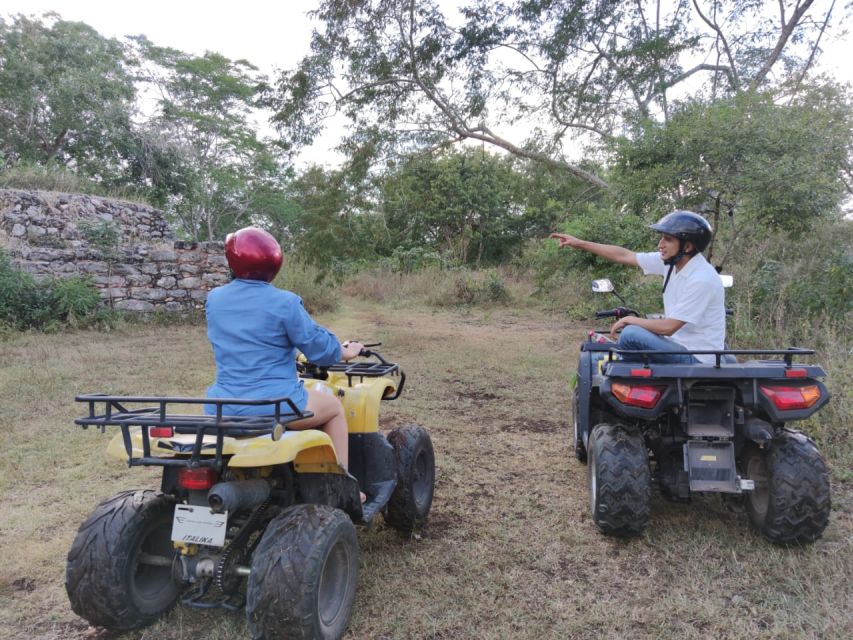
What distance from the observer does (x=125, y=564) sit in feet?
7.79

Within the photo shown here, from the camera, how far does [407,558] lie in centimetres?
316

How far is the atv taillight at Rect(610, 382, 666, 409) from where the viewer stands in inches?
122

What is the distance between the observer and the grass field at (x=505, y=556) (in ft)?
8.35

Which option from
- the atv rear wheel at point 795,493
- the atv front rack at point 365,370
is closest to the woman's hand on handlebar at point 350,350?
the atv front rack at point 365,370

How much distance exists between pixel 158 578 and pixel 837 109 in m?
11.6

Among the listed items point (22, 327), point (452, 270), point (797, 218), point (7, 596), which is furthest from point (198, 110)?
point (7, 596)

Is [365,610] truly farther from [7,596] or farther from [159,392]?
[159,392]

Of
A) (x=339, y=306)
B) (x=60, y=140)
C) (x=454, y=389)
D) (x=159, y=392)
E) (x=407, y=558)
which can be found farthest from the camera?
(x=60, y=140)

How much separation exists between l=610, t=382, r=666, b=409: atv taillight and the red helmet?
72.7 inches

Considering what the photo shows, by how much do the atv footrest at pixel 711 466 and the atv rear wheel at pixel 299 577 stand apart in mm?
1820

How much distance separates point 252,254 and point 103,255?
1066 centimetres

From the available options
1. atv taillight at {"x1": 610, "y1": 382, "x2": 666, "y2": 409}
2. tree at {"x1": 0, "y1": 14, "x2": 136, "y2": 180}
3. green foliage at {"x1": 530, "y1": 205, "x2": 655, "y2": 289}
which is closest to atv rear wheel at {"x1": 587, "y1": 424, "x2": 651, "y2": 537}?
atv taillight at {"x1": 610, "y1": 382, "x2": 666, "y2": 409}

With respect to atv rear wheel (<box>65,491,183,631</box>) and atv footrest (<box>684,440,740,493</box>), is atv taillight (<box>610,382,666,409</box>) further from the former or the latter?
atv rear wheel (<box>65,491,183,631</box>)

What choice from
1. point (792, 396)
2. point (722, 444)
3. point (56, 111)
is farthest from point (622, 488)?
point (56, 111)
